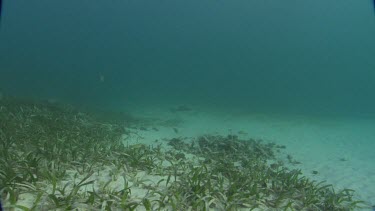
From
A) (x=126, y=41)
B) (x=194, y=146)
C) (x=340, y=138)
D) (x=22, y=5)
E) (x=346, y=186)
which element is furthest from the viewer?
(x=126, y=41)

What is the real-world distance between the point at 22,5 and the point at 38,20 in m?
11.2

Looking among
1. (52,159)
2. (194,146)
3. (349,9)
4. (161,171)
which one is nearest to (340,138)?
(194,146)

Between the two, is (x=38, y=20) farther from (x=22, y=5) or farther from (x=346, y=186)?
(x=346, y=186)

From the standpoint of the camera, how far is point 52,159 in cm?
481

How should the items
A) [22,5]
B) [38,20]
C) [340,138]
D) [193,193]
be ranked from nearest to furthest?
[193,193]
[340,138]
[22,5]
[38,20]

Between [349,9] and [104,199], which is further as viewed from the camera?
[349,9]

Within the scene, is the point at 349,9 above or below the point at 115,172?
above

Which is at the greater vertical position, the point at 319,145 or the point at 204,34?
the point at 204,34

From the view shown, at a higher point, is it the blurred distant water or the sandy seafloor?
the blurred distant water

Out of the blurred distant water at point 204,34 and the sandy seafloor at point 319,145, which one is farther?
the blurred distant water at point 204,34

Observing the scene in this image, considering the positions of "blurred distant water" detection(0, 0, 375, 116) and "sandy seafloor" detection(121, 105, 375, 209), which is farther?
"blurred distant water" detection(0, 0, 375, 116)

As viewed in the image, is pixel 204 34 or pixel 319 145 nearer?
pixel 319 145

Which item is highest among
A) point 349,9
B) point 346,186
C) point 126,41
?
point 349,9

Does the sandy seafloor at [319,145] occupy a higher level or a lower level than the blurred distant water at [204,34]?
lower
